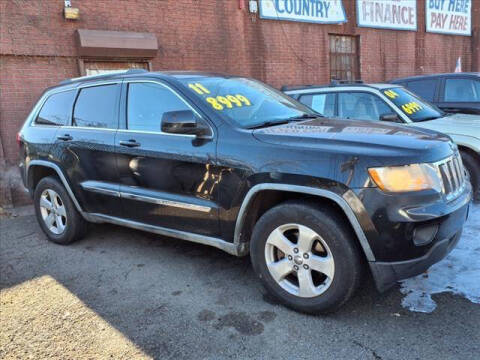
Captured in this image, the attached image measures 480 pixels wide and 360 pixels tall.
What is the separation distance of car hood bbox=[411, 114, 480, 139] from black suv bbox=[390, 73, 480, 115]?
68.6 inches

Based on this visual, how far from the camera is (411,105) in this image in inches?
237

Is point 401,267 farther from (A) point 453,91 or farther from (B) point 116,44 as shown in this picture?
(B) point 116,44

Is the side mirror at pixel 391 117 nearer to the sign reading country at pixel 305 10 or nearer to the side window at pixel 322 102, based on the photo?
the side window at pixel 322 102

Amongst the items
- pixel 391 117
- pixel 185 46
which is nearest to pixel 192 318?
pixel 391 117

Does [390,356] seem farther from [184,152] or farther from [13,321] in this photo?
[13,321]

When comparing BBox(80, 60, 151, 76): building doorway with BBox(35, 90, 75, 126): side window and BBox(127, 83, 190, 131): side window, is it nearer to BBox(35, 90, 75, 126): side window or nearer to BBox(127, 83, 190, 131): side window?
BBox(35, 90, 75, 126): side window

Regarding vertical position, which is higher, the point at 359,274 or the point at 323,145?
the point at 323,145

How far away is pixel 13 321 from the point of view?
11.1 feet

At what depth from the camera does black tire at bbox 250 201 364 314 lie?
9.42ft

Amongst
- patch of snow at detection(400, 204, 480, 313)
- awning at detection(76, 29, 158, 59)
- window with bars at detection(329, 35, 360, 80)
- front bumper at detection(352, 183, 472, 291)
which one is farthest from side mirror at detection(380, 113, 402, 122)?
window with bars at detection(329, 35, 360, 80)

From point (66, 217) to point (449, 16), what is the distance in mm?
15186

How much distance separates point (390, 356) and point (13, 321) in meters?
2.75

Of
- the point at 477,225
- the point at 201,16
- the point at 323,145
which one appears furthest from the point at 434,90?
the point at 323,145

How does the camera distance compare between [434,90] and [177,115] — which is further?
[434,90]
